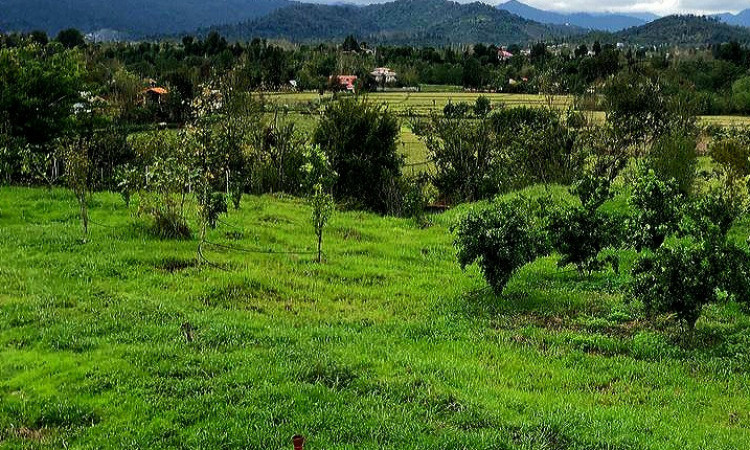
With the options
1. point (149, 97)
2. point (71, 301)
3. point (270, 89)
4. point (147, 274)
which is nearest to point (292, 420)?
point (71, 301)

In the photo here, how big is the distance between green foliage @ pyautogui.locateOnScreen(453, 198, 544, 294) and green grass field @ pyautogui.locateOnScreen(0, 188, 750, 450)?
698 mm

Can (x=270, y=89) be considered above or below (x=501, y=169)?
above

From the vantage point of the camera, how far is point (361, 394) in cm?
834

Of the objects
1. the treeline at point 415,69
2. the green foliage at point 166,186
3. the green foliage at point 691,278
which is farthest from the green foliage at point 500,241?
the treeline at point 415,69

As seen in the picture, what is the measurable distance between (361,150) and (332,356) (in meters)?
18.8

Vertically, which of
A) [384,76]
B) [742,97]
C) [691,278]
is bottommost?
[691,278]

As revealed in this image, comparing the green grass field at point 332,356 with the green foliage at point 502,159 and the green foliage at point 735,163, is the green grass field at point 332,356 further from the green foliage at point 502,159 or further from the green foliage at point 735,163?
the green foliage at point 502,159

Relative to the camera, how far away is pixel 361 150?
90.3 feet

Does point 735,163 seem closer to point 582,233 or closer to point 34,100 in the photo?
point 582,233

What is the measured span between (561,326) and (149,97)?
54808 millimetres

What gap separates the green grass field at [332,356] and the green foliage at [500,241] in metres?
0.70

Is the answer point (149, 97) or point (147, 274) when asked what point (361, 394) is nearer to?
point (147, 274)

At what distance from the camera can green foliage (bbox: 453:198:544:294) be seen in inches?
489

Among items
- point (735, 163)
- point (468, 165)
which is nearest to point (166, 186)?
point (468, 165)
